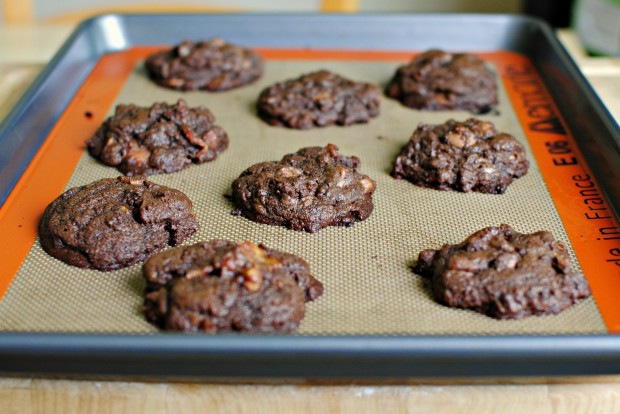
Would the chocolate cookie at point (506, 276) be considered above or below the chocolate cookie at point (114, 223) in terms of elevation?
below

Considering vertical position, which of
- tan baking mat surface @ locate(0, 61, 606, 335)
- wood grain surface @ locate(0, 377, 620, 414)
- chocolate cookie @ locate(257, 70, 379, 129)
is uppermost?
A: chocolate cookie @ locate(257, 70, 379, 129)

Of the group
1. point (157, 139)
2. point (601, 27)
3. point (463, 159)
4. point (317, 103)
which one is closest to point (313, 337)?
point (463, 159)

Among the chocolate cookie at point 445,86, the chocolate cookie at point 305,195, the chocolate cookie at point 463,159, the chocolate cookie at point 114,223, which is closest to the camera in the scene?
the chocolate cookie at point 114,223

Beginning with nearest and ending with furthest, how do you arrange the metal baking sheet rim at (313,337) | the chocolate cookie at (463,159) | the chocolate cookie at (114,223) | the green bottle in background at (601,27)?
the metal baking sheet rim at (313,337) < the chocolate cookie at (114,223) < the chocolate cookie at (463,159) < the green bottle in background at (601,27)

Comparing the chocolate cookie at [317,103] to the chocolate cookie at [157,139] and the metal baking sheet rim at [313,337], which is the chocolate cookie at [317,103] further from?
the metal baking sheet rim at [313,337]

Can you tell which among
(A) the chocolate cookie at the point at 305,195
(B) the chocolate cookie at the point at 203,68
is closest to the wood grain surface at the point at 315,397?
(A) the chocolate cookie at the point at 305,195

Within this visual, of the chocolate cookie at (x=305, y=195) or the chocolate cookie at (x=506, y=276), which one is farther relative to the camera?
the chocolate cookie at (x=305, y=195)

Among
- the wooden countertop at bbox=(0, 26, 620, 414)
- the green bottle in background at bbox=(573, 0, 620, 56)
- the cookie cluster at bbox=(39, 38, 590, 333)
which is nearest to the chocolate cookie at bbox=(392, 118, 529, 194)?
the cookie cluster at bbox=(39, 38, 590, 333)

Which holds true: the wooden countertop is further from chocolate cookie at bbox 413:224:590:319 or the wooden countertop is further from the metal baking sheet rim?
chocolate cookie at bbox 413:224:590:319

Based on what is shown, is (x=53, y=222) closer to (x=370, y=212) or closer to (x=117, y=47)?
(x=370, y=212)
